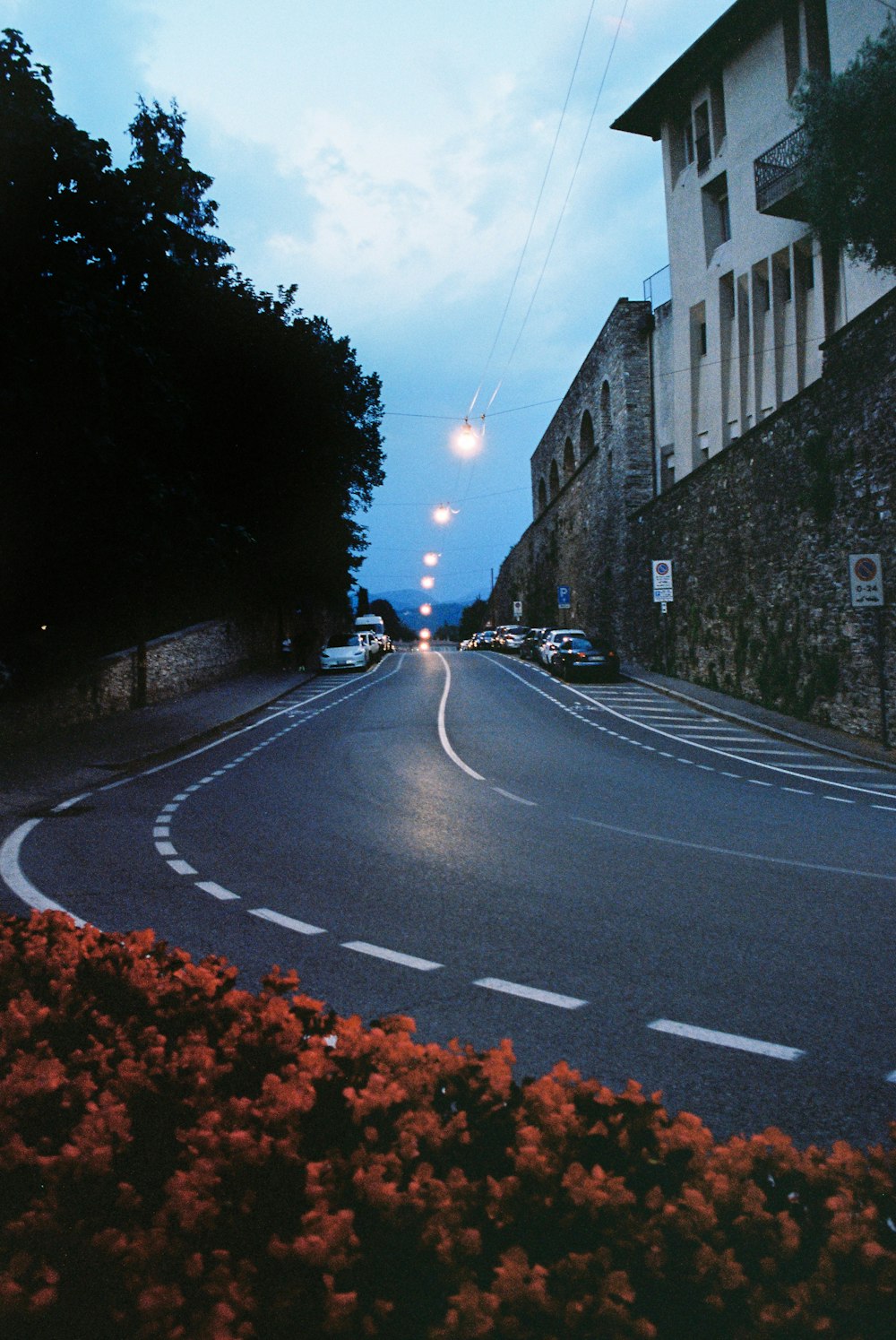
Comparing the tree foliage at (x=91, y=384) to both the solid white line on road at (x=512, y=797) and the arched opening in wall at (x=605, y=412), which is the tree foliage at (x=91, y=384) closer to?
the solid white line on road at (x=512, y=797)

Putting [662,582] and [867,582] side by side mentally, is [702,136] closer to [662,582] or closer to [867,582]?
[662,582]

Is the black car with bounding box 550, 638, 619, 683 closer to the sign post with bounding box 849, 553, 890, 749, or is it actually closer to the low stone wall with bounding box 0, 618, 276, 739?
the low stone wall with bounding box 0, 618, 276, 739

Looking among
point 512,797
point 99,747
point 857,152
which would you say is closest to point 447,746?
point 512,797

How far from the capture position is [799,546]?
21625 millimetres

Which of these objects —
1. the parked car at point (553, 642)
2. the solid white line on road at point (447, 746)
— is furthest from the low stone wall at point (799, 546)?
the solid white line on road at point (447, 746)

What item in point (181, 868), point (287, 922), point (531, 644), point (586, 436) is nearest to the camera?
point (287, 922)

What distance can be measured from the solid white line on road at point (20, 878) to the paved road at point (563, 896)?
47 mm

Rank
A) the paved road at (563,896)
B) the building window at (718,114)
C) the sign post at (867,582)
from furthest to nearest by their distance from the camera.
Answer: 1. the building window at (718,114)
2. the sign post at (867,582)
3. the paved road at (563,896)

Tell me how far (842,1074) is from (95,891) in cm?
574

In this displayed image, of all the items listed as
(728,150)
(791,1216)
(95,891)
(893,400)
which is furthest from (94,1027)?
(728,150)

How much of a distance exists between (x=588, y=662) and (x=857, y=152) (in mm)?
17476

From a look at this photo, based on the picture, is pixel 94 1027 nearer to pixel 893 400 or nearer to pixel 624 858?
pixel 624 858

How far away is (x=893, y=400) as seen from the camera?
1684cm

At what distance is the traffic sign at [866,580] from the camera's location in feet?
53.3
